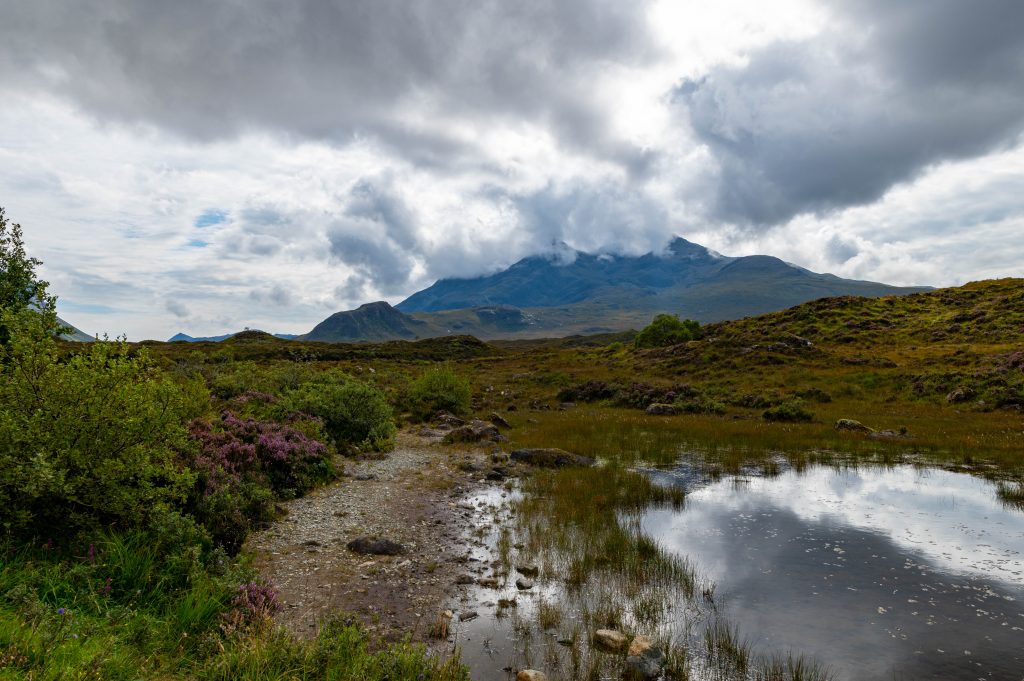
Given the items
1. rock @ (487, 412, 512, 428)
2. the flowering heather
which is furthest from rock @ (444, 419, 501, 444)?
the flowering heather

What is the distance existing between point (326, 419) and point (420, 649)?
63.1 ft

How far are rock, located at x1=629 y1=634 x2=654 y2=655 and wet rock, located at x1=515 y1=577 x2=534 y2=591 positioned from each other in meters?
3.16

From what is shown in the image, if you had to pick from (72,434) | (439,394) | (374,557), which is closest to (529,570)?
(374,557)

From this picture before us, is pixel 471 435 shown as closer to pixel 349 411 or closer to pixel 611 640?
pixel 349 411

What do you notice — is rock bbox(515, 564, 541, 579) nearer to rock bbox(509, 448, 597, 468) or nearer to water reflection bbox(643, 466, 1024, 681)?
water reflection bbox(643, 466, 1024, 681)

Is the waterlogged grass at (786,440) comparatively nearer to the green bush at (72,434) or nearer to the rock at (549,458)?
the rock at (549,458)

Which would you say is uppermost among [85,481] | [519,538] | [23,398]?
[23,398]

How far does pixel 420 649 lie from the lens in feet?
25.3

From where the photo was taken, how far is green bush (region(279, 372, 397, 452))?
2456cm

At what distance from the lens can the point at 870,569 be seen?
12000 mm

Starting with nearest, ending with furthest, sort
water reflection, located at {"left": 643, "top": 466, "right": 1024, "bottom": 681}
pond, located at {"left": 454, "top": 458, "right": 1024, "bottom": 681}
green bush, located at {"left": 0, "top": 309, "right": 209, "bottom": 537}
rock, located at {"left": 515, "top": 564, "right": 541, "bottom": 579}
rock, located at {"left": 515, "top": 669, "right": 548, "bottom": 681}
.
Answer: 1. rock, located at {"left": 515, "top": 669, "right": 548, "bottom": 681}
2. green bush, located at {"left": 0, "top": 309, "right": 209, "bottom": 537}
3. pond, located at {"left": 454, "top": 458, "right": 1024, "bottom": 681}
4. water reflection, located at {"left": 643, "top": 466, "right": 1024, "bottom": 681}
5. rock, located at {"left": 515, "top": 564, "right": 541, "bottom": 579}

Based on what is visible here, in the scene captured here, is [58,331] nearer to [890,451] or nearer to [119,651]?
[119,651]

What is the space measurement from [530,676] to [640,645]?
2.06 m

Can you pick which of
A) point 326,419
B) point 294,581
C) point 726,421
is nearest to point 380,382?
point 326,419
